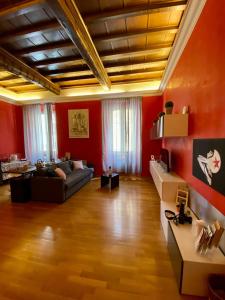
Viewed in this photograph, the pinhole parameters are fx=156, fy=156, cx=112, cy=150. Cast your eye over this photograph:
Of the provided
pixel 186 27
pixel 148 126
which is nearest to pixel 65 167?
pixel 148 126

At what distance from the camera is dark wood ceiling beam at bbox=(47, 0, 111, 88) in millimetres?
1887

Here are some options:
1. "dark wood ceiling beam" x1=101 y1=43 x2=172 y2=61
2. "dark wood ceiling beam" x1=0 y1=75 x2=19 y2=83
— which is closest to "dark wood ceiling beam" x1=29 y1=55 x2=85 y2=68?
"dark wood ceiling beam" x1=101 y1=43 x2=172 y2=61

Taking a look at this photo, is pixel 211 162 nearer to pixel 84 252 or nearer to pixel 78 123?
pixel 84 252

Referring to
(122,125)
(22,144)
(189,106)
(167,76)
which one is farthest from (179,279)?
(22,144)

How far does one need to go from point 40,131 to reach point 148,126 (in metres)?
4.14

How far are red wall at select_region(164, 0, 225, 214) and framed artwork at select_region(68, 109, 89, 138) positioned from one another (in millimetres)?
3853

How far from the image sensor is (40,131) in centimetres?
613

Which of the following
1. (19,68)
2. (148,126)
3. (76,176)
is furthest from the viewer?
(148,126)

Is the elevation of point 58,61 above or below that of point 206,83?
above

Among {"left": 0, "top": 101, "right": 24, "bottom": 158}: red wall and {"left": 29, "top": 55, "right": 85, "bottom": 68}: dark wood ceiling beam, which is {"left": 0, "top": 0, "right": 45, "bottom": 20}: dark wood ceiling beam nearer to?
{"left": 29, "top": 55, "right": 85, "bottom": 68}: dark wood ceiling beam

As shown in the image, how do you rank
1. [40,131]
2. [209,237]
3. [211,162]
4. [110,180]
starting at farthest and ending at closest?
[40,131]
[110,180]
[211,162]
[209,237]

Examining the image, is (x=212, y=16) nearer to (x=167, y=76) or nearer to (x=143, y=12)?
(x=143, y=12)

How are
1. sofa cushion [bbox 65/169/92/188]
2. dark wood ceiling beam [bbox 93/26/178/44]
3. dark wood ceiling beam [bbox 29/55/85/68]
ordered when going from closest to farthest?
dark wood ceiling beam [bbox 93/26/178/44] < dark wood ceiling beam [bbox 29/55/85/68] < sofa cushion [bbox 65/169/92/188]

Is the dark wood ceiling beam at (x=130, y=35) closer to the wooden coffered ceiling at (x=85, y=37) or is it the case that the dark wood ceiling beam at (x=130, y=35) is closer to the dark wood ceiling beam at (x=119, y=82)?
the wooden coffered ceiling at (x=85, y=37)
